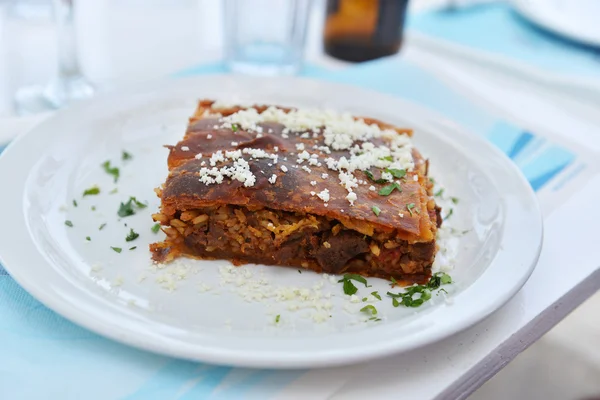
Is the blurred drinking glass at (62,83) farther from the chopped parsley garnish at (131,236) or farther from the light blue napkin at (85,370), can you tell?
the light blue napkin at (85,370)

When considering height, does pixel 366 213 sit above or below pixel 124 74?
above

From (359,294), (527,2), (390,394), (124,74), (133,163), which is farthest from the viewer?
(527,2)

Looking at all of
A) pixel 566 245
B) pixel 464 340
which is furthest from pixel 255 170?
pixel 566 245

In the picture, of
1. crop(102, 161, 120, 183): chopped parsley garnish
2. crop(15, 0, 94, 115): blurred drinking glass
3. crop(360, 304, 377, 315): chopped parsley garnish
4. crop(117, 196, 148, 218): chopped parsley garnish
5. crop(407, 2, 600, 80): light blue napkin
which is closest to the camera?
crop(360, 304, 377, 315): chopped parsley garnish

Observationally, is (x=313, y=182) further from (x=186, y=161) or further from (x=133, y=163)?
(x=133, y=163)

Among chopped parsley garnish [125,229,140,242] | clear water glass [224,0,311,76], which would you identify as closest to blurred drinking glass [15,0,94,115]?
clear water glass [224,0,311,76]

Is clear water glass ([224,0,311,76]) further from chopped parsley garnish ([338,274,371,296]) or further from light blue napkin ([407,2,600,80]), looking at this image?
chopped parsley garnish ([338,274,371,296])

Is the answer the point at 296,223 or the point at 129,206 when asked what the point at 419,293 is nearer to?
the point at 296,223
